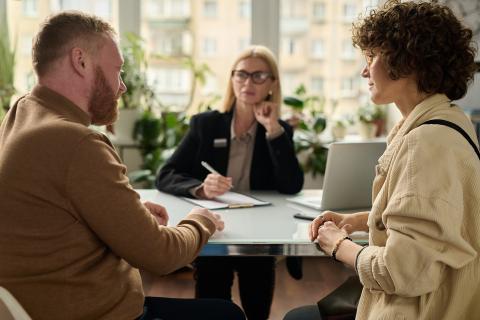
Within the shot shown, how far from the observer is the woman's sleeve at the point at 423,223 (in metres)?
1.12

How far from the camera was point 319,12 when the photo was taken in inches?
159

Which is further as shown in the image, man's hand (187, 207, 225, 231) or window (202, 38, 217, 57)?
window (202, 38, 217, 57)

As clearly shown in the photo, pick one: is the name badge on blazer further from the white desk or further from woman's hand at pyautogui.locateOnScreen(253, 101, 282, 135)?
the white desk

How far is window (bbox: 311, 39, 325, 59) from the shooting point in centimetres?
411

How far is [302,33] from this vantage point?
13.3 feet

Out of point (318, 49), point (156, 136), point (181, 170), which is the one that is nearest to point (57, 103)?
point (181, 170)

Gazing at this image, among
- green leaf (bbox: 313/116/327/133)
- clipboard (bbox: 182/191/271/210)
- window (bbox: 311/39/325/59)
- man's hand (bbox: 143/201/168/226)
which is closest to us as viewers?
man's hand (bbox: 143/201/168/226)

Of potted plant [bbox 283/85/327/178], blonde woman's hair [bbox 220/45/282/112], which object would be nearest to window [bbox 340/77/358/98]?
potted plant [bbox 283/85/327/178]

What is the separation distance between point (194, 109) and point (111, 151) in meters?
2.85

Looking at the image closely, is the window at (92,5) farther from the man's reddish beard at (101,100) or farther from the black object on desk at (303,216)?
the man's reddish beard at (101,100)

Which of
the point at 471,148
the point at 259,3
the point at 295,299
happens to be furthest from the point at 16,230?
the point at 259,3

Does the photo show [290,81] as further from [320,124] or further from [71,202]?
[71,202]

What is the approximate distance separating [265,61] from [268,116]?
0.28m

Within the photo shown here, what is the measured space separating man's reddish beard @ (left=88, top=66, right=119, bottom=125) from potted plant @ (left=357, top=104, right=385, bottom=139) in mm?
2726
